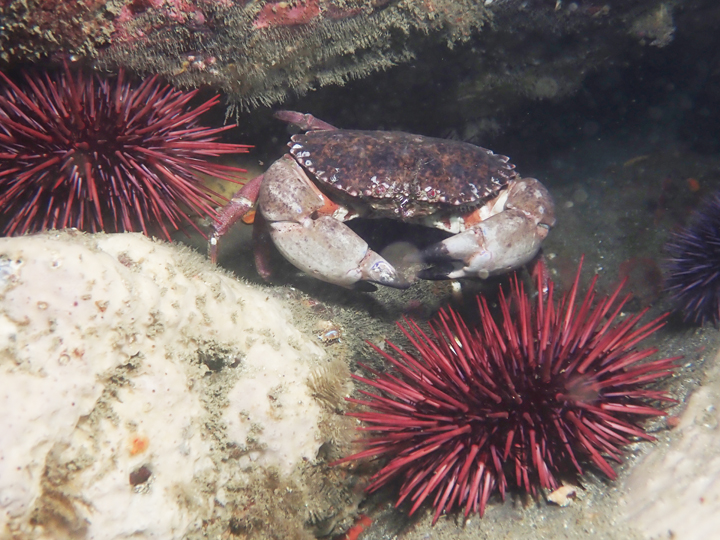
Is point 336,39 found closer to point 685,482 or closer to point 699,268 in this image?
point 699,268

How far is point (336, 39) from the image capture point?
3.80 metres

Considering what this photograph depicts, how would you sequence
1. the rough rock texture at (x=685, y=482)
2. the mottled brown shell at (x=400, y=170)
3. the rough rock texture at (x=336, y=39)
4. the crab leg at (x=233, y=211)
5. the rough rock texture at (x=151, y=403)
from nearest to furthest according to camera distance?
1. the rough rock texture at (x=151, y=403)
2. the rough rock texture at (x=685, y=482)
3. the rough rock texture at (x=336, y=39)
4. the mottled brown shell at (x=400, y=170)
5. the crab leg at (x=233, y=211)

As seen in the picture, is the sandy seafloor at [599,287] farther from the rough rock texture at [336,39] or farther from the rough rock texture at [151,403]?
the rough rock texture at [336,39]

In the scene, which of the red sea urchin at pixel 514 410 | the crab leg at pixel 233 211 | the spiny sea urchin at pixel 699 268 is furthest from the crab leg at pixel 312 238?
the spiny sea urchin at pixel 699 268

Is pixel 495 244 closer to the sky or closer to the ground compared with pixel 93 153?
closer to the sky

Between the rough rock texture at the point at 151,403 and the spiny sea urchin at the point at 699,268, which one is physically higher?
the spiny sea urchin at the point at 699,268

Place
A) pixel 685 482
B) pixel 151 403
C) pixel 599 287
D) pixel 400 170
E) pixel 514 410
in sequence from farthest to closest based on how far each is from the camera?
pixel 599 287 → pixel 400 170 → pixel 514 410 → pixel 685 482 → pixel 151 403

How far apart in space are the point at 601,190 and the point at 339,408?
170 inches

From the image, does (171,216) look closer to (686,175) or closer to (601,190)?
(601,190)

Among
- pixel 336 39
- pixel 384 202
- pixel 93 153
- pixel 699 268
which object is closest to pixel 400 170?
pixel 384 202

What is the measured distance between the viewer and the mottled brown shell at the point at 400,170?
12.1 ft

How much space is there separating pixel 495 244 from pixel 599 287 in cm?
176

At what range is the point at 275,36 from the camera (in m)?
3.50

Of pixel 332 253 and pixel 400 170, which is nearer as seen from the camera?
pixel 332 253
